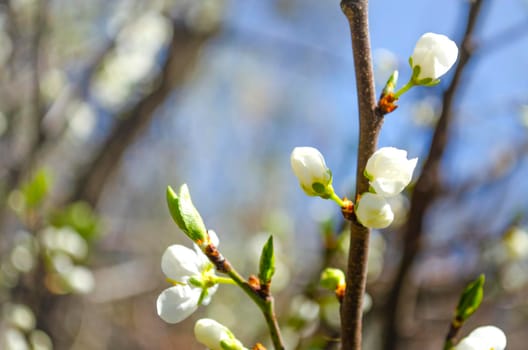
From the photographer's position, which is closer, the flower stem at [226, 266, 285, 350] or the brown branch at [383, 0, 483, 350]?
the flower stem at [226, 266, 285, 350]

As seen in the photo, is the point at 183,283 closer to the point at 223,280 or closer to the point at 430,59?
the point at 223,280

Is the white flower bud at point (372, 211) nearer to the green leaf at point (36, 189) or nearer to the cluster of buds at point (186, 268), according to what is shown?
the cluster of buds at point (186, 268)

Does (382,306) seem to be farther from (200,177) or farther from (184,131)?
(200,177)

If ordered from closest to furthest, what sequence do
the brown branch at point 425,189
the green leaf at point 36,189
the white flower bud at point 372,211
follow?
the white flower bud at point 372,211 < the brown branch at point 425,189 < the green leaf at point 36,189

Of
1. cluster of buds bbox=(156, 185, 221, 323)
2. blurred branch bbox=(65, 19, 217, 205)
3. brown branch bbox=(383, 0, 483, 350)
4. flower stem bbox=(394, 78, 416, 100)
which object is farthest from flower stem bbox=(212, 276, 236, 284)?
blurred branch bbox=(65, 19, 217, 205)

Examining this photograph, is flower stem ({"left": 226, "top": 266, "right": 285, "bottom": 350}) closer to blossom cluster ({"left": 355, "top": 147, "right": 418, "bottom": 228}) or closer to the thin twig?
the thin twig

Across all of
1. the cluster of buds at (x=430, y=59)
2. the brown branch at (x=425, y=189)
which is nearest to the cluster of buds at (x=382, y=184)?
the cluster of buds at (x=430, y=59)

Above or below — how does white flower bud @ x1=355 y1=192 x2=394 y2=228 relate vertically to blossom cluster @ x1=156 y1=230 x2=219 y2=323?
above
